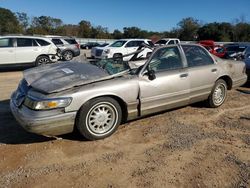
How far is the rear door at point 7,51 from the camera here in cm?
1180

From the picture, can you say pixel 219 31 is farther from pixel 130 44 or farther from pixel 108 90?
pixel 108 90

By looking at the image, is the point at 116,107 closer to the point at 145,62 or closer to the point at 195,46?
the point at 145,62

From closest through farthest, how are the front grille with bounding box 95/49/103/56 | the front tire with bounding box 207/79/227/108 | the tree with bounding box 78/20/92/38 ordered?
the front tire with bounding box 207/79/227/108 < the front grille with bounding box 95/49/103/56 < the tree with bounding box 78/20/92/38

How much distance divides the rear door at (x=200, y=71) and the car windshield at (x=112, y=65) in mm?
1318

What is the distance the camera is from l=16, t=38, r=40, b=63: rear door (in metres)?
12.1

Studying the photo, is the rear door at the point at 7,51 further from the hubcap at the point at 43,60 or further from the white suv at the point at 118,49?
the white suv at the point at 118,49

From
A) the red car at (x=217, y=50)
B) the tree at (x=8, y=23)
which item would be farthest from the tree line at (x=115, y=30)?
the red car at (x=217, y=50)

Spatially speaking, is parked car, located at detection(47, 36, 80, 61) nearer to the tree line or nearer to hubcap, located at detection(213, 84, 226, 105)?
hubcap, located at detection(213, 84, 226, 105)

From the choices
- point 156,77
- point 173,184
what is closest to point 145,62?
point 156,77

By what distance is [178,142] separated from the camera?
14.1 ft

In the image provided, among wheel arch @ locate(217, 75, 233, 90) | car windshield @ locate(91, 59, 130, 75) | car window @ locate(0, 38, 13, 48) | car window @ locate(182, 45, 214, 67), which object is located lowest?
wheel arch @ locate(217, 75, 233, 90)

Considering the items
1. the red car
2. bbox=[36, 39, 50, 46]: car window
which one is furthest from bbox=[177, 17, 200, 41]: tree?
bbox=[36, 39, 50, 46]: car window

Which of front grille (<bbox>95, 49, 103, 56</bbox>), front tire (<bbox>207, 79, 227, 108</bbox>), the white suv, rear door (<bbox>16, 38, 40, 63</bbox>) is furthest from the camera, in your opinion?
front grille (<bbox>95, 49, 103, 56</bbox>)

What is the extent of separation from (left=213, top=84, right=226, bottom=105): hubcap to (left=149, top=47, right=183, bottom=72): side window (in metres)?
1.29
